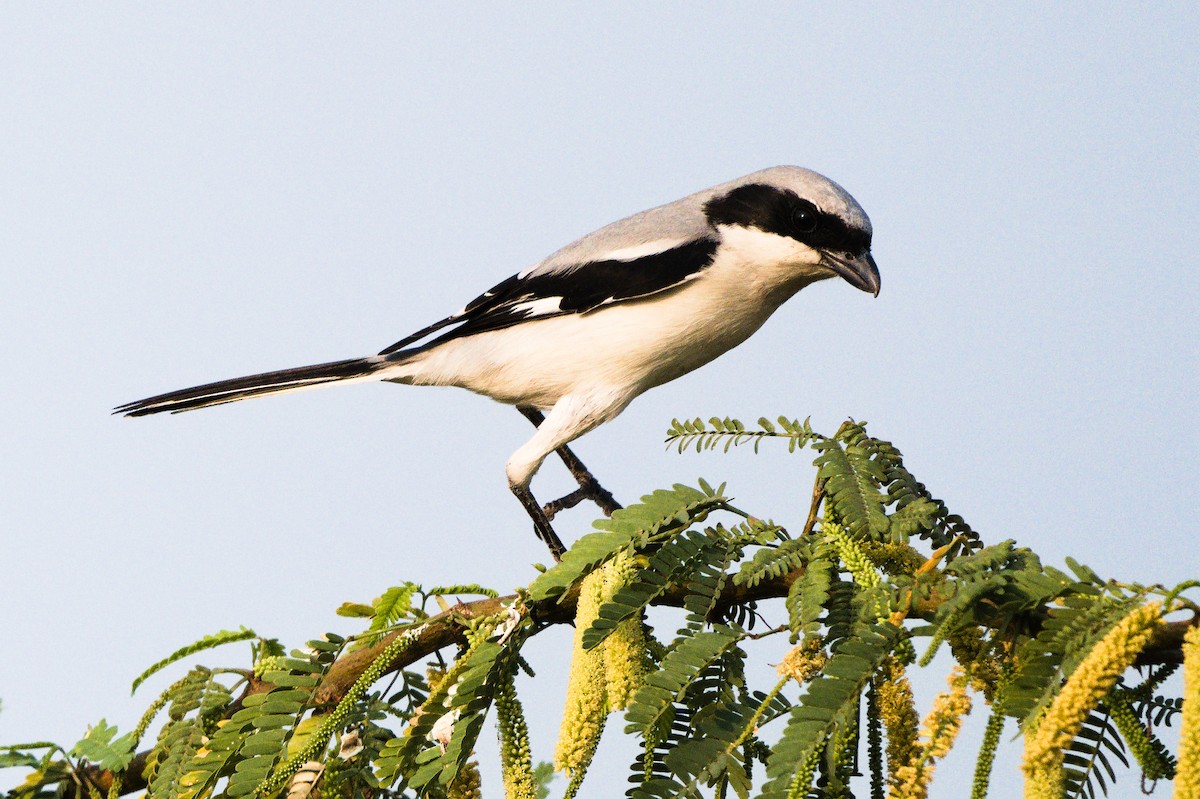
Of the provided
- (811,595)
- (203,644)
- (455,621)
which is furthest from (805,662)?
(203,644)

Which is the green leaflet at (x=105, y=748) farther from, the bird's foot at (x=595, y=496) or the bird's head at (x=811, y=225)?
the bird's head at (x=811, y=225)

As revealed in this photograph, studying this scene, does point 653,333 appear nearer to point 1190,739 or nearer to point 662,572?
point 662,572

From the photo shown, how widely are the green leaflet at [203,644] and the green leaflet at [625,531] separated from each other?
897 millimetres

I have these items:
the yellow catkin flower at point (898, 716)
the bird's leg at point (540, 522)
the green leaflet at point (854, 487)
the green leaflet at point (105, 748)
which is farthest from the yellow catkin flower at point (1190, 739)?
the bird's leg at point (540, 522)

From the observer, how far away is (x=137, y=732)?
2.99 m

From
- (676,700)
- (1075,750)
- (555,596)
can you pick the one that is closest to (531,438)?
(555,596)

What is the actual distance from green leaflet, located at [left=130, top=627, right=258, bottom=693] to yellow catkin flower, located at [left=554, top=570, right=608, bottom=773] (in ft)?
3.35

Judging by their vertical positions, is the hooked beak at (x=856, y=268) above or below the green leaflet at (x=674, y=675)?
above

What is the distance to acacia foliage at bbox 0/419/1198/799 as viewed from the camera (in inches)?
78.6

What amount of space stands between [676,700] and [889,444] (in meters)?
0.90

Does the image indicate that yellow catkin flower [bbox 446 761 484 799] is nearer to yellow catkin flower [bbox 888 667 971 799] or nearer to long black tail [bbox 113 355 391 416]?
yellow catkin flower [bbox 888 667 971 799]

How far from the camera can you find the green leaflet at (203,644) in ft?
9.83

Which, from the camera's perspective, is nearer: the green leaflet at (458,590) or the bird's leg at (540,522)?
the green leaflet at (458,590)

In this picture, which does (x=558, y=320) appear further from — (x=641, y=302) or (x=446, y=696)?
(x=446, y=696)
